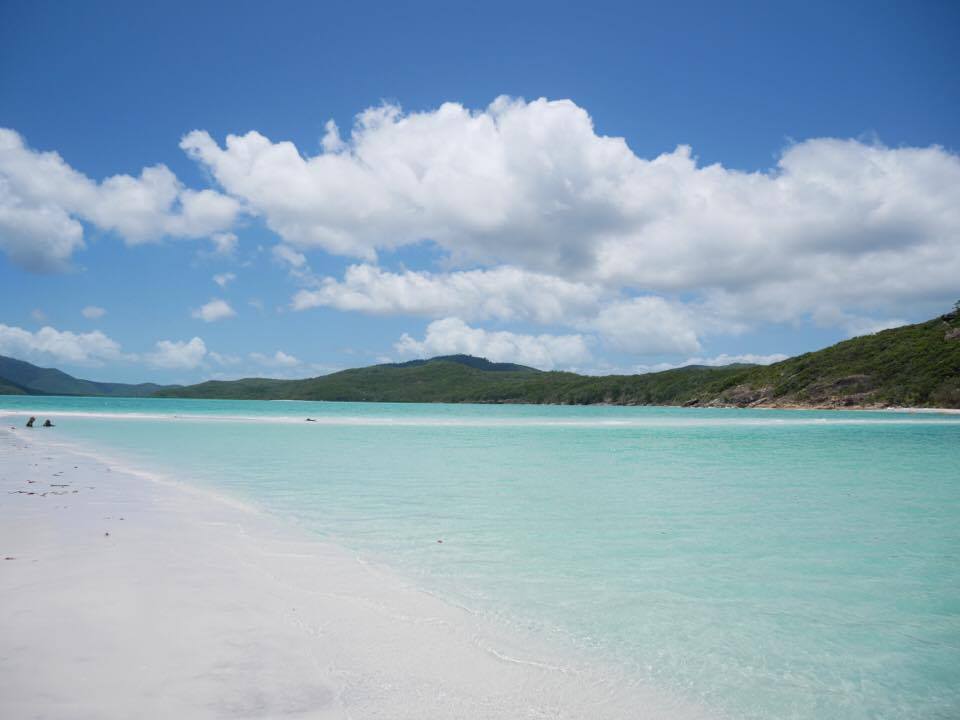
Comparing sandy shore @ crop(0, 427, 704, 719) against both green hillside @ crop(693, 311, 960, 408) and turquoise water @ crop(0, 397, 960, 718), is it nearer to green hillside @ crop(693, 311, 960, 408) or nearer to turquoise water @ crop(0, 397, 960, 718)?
turquoise water @ crop(0, 397, 960, 718)

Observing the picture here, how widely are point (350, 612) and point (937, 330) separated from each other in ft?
509

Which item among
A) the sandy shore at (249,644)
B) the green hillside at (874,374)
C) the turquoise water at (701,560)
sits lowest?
the turquoise water at (701,560)

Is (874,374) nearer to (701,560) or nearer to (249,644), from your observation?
(701,560)

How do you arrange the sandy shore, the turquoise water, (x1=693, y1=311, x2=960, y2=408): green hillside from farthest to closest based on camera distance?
(x1=693, y1=311, x2=960, y2=408): green hillside
the turquoise water
the sandy shore

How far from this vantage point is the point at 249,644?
18.6ft

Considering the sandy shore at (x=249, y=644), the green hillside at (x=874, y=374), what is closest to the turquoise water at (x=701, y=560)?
the sandy shore at (x=249, y=644)

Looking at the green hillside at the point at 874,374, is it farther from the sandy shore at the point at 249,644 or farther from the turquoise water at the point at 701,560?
the sandy shore at the point at 249,644

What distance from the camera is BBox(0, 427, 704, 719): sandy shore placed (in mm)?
4613

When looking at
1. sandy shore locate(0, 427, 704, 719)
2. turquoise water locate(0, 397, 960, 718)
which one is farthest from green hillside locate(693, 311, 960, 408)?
sandy shore locate(0, 427, 704, 719)

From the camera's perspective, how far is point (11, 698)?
4.38m

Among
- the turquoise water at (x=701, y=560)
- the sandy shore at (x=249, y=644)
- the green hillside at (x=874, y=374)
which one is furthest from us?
the green hillside at (x=874, y=374)

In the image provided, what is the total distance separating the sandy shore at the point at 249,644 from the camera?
461 centimetres

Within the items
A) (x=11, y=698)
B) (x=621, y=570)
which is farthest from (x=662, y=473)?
(x=11, y=698)

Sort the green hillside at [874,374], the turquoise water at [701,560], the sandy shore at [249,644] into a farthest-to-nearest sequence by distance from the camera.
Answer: the green hillside at [874,374]
the turquoise water at [701,560]
the sandy shore at [249,644]
